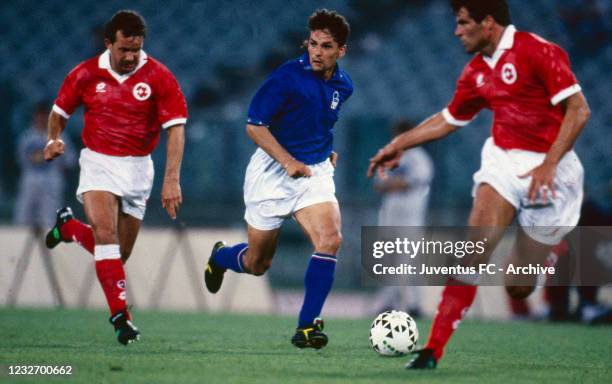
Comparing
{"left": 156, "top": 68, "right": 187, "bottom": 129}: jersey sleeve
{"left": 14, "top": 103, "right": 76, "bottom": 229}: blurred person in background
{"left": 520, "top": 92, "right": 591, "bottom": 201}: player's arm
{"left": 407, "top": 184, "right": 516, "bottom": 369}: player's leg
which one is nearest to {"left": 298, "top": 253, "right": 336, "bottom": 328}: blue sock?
{"left": 407, "top": 184, "right": 516, "bottom": 369}: player's leg

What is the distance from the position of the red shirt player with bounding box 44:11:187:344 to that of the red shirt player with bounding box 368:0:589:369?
1833 mm

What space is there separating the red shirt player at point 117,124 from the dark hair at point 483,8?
2.37 m

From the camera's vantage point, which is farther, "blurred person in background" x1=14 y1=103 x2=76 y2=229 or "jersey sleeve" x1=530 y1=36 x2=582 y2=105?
"blurred person in background" x1=14 y1=103 x2=76 y2=229

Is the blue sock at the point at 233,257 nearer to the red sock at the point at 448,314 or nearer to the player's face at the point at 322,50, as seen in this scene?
the player's face at the point at 322,50

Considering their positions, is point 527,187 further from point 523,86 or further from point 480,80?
point 480,80

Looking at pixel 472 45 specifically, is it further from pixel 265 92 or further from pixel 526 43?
pixel 265 92

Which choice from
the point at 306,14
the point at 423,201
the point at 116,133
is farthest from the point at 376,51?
the point at 116,133

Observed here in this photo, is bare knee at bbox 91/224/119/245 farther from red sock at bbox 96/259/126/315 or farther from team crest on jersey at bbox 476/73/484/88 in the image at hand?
team crest on jersey at bbox 476/73/484/88

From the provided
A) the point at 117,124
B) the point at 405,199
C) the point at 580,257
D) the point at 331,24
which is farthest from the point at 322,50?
the point at 580,257

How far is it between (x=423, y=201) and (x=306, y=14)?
6492 millimetres

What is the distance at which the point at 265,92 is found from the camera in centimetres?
729

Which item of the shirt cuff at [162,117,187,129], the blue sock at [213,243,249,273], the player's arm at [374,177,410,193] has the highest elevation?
the shirt cuff at [162,117,187,129]

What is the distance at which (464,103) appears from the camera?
263 inches

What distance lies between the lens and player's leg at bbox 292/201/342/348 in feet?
23.5
